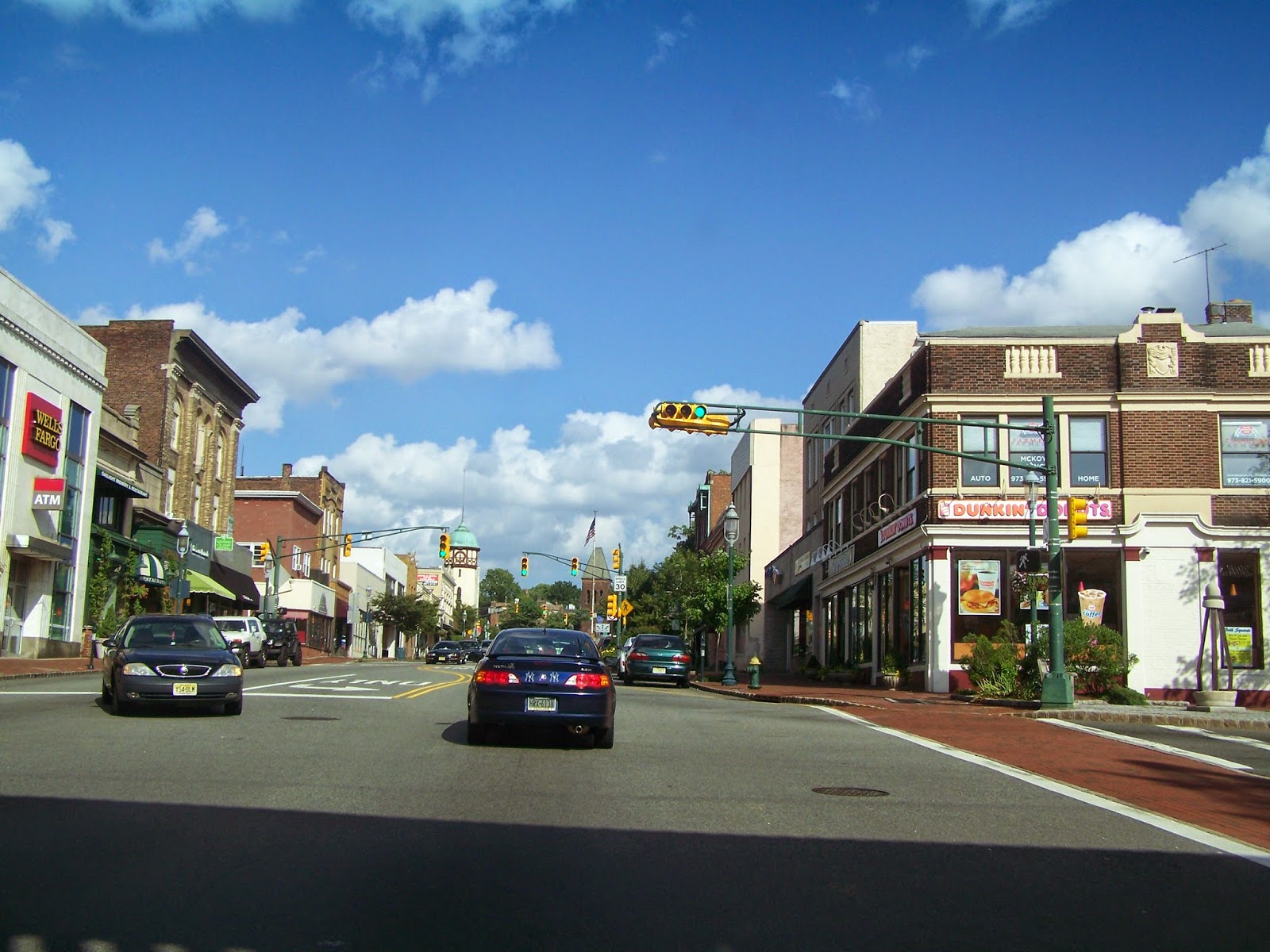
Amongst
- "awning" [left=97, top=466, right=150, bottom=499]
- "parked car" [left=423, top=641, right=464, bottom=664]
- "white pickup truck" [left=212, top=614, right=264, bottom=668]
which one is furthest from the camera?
"parked car" [left=423, top=641, right=464, bottom=664]

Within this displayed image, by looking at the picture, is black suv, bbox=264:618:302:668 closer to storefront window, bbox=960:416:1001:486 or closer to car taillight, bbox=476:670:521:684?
storefront window, bbox=960:416:1001:486

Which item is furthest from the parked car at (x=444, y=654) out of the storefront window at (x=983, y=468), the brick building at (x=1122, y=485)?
the storefront window at (x=983, y=468)

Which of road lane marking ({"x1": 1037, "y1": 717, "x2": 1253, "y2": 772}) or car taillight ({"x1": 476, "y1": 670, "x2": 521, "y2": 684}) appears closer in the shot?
car taillight ({"x1": 476, "y1": 670, "x2": 521, "y2": 684})

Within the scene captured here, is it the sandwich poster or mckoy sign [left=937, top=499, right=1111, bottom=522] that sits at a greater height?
mckoy sign [left=937, top=499, right=1111, bottom=522]

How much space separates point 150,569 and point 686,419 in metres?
32.7

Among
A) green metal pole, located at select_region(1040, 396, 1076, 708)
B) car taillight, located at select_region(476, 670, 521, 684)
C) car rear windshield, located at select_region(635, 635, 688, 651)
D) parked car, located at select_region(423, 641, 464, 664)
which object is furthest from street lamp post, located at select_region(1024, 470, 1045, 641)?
parked car, located at select_region(423, 641, 464, 664)

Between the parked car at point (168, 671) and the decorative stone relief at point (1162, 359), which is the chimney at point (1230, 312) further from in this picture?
the parked car at point (168, 671)

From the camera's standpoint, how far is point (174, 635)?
60.5 ft

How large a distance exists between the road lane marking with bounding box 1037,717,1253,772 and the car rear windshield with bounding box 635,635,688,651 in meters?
16.2

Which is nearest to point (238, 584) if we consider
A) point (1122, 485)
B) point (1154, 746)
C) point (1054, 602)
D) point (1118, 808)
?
point (1122, 485)

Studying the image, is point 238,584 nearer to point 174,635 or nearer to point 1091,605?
point 174,635

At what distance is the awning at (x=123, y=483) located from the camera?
4516cm

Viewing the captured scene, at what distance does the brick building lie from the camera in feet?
98.4

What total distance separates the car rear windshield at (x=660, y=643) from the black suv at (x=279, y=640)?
54.5 feet
